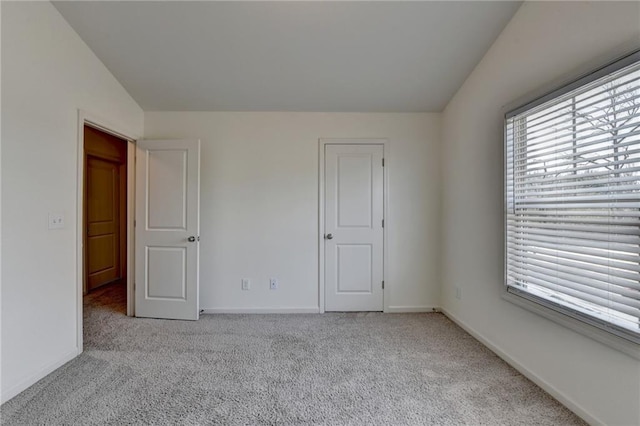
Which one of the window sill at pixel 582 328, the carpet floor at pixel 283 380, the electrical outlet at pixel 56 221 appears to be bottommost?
the carpet floor at pixel 283 380

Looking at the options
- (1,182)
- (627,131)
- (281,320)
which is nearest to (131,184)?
(1,182)

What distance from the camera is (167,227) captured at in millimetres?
3012

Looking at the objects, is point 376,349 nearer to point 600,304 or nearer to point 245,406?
point 245,406

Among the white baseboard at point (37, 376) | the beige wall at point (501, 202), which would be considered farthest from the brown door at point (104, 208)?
the beige wall at point (501, 202)

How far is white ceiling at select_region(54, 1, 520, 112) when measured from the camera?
2059 mm

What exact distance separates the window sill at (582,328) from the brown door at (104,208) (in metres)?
5.17

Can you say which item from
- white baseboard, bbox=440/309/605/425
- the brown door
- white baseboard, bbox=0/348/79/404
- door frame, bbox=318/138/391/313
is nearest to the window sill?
white baseboard, bbox=440/309/605/425

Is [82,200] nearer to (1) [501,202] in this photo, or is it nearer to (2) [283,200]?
(2) [283,200]

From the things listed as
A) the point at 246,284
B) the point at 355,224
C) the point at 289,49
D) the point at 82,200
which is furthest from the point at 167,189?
the point at 355,224

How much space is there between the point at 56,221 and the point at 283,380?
81.4 inches

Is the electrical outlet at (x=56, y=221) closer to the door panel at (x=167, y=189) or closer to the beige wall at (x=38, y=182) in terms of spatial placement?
A: the beige wall at (x=38, y=182)

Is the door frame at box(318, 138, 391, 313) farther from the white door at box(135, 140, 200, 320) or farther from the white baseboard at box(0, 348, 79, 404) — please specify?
the white baseboard at box(0, 348, 79, 404)

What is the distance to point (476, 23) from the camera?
2.12 m

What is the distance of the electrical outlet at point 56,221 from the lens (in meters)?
2.03
